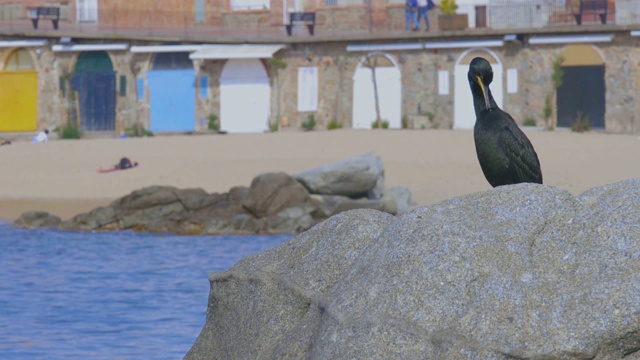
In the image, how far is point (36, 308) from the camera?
16125mm

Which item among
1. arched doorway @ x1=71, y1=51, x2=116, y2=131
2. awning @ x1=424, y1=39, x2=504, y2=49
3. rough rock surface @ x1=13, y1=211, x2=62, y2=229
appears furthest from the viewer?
arched doorway @ x1=71, y1=51, x2=116, y2=131

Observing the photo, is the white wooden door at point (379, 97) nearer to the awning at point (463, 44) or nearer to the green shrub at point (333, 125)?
the green shrub at point (333, 125)

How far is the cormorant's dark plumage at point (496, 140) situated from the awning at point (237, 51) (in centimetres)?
3293

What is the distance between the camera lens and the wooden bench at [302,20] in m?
41.9

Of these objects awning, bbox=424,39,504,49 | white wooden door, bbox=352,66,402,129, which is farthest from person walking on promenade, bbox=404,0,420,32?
white wooden door, bbox=352,66,402,129

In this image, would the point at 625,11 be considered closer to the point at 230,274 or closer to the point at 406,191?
the point at 406,191

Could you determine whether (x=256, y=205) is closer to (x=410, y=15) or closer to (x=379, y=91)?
(x=379, y=91)

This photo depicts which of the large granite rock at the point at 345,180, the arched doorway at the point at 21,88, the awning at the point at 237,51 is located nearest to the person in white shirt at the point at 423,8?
the awning at the point at 237,51

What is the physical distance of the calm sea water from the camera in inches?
534

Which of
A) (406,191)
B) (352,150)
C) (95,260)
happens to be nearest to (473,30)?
(352,150)

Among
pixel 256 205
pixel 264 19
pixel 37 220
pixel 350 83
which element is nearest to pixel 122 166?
pixel 37 220

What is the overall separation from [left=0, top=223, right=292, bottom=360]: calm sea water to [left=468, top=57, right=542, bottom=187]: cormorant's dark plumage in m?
5.41

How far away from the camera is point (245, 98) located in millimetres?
42094

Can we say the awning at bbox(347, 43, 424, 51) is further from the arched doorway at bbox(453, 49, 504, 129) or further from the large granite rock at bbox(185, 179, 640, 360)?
the large granite rock at bbox(185, 179, 640, 360)
